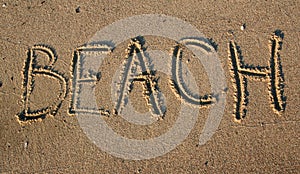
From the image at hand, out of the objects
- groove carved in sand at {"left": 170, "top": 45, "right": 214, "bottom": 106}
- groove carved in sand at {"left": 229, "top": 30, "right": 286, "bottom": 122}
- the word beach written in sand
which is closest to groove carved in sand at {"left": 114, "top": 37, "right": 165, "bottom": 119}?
the word beach written in sand

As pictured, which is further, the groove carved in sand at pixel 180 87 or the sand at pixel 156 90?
the groove carved in sand at pixel 180 87

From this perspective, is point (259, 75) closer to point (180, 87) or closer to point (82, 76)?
point (180, 87)

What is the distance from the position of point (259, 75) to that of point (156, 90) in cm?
131

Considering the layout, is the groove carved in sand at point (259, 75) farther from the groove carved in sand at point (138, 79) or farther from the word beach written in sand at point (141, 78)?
the groove carved in sand at point (138, 79)

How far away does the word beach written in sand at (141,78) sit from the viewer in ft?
12.8

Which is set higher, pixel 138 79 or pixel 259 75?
pixel 259 75

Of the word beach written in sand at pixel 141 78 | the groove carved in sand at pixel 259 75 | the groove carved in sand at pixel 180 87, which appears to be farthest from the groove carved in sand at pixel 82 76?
the groove carved in sand at pixel 259 75

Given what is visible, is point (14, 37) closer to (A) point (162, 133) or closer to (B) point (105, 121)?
(B) point (105, 121)

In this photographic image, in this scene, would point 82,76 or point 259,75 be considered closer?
point 259,75

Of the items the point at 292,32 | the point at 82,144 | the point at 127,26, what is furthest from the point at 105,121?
the point at 292,32

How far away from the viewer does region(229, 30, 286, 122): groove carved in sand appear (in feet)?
12.6

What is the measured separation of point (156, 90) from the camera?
3.98 metres

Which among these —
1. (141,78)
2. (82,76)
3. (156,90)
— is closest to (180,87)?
(156,90)

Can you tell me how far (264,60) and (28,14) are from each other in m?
3.14
